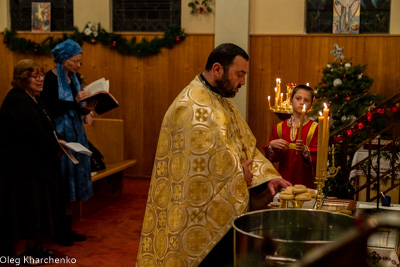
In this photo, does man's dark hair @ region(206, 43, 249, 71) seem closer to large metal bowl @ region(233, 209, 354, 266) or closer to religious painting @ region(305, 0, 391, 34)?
large metal bowl @ region(233, 209, 354, 266)

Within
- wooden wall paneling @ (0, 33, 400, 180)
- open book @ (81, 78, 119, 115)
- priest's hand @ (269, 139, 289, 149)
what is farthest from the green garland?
priest's hand @ (269, 139, 289, 149)

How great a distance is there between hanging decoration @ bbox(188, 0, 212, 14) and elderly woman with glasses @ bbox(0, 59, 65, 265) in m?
4.44

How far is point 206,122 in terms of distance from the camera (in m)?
2.89

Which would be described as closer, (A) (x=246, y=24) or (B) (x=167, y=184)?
(B) (x=167, y=184)

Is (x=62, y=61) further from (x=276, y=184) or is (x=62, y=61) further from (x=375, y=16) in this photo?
(x=375, y=16)

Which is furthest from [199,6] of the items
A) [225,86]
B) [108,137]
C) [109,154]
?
[225,86]

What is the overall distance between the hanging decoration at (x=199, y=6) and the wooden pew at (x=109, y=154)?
2325mm

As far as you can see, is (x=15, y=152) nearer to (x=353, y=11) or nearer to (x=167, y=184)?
(x=167, y=184)

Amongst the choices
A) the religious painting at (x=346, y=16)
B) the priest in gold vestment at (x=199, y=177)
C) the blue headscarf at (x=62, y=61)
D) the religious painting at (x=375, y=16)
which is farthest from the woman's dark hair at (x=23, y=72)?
the religious painting at (x=375, y=16)

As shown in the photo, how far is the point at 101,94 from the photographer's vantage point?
5488mm

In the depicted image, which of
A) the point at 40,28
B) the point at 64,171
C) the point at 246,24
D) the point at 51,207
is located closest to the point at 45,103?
the point at 64,171

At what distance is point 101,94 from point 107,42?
3732 mm

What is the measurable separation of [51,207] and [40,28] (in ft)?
17.9

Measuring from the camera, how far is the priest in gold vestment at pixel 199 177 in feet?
9.25
